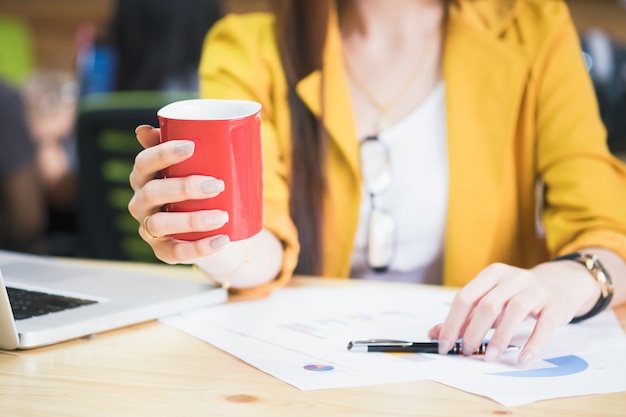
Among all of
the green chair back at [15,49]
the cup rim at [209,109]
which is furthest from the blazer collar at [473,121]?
the green chair back at [15,49]

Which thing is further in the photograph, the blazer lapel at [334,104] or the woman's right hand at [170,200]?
the blazer lapel at [334,104]

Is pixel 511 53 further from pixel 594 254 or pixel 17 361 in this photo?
pixel 17 361

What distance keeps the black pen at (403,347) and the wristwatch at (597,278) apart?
17 centimetres

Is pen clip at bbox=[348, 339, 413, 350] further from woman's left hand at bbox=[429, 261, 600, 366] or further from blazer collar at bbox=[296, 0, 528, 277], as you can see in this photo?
blazer collar at bbox=[296, 0, 528, 277]

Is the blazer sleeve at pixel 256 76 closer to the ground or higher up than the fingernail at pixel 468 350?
higher up

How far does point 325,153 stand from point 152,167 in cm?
55

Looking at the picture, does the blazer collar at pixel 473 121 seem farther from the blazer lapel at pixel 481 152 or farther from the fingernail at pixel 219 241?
the fingernail at pixel 219 241

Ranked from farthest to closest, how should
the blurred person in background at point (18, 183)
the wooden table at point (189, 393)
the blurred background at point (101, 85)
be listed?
the blurred person in background at point (18, 183) < the blurred background at point (101, 85) < the wooden table at point (189, 393)

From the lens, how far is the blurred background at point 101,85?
178cm

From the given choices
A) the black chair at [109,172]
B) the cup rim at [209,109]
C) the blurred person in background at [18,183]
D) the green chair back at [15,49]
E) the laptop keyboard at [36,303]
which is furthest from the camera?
the green chair back at [15,49]

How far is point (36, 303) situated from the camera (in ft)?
2.91

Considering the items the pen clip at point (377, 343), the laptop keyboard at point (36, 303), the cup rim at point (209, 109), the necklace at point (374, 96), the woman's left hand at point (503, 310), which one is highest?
the necklace at point (374, 96)

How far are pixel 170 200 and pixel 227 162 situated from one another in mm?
66

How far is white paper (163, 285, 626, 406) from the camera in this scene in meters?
0.70
